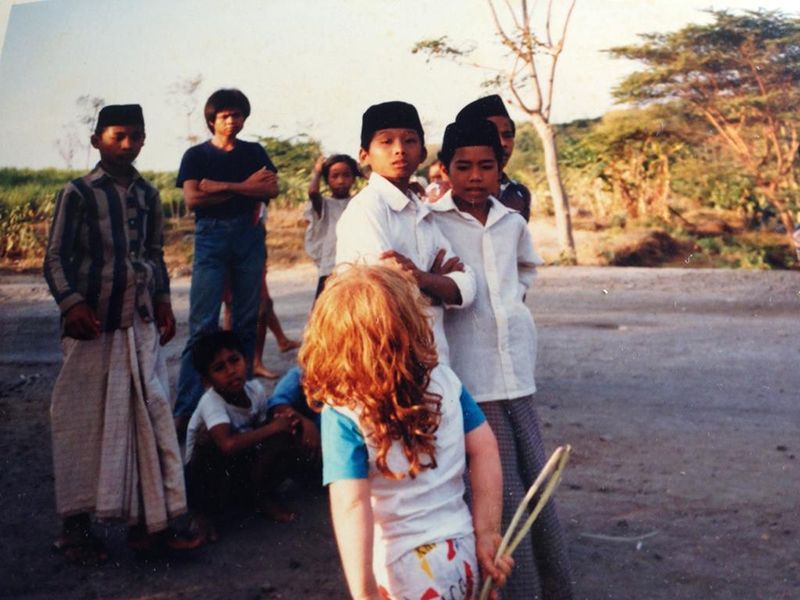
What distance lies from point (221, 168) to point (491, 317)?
2510 millimetres

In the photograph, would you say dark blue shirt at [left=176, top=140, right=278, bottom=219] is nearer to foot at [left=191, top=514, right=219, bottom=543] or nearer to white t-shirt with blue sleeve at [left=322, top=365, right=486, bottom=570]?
foot at [left=191, top=514, right=219, bottom=543]

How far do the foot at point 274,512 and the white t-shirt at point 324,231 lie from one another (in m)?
2.50

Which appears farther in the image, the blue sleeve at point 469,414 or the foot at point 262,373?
the foot at point 262,373

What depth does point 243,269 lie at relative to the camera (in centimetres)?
538

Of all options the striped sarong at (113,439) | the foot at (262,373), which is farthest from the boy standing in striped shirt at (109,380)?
the foot at (262,373)

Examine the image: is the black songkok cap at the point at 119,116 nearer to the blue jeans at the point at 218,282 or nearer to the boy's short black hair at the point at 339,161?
the blue jeans at the point at 218,282

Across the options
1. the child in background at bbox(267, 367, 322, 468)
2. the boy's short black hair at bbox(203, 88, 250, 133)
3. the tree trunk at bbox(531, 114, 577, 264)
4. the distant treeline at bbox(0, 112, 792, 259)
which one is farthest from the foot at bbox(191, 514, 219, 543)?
the distant treeline at bbox(0, 112, 792, 259)

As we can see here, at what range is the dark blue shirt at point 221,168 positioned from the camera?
5.20 m

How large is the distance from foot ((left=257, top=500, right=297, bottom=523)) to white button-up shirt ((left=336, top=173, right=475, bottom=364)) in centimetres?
149

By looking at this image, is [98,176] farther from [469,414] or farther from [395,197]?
[469,414]

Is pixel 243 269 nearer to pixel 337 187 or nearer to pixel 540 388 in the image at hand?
pixel 337 187

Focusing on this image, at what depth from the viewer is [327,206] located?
6574mm

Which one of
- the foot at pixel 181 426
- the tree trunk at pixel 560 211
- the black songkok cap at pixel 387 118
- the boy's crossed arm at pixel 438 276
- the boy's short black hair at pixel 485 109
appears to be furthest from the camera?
the tree trunk at pixel 560 211

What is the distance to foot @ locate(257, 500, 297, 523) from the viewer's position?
4195 millimetres
